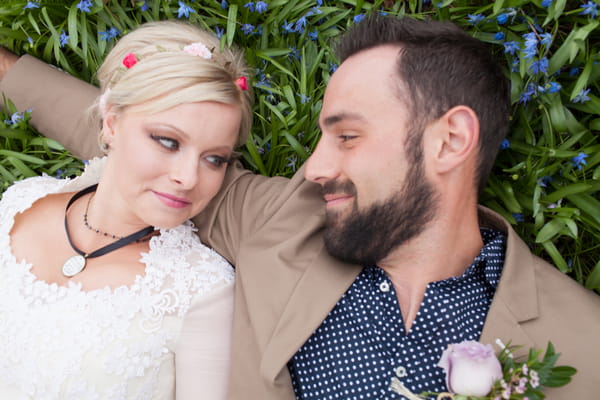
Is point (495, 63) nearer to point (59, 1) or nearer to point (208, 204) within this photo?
point (208, 204)

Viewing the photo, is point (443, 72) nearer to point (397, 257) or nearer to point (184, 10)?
point (397, 257)

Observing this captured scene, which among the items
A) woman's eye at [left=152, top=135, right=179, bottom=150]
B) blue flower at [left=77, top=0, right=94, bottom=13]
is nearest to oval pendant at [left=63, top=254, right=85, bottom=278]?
woman's eye at [left=152, top=135, right=179, bottom=150]

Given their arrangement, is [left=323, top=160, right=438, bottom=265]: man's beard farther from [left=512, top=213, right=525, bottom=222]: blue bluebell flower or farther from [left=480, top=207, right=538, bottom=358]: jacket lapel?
[left=512, top=213, right=525, bottom=222]: blue bluebell flower

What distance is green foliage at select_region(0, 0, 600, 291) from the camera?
232cm

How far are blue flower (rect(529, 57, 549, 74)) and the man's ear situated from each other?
56 cm

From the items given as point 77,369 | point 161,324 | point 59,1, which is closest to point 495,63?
point 161,324

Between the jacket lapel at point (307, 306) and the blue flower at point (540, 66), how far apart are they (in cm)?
130

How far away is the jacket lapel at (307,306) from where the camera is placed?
2.08m

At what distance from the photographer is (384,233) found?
2.09m

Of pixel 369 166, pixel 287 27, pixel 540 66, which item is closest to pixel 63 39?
pixel 287 27

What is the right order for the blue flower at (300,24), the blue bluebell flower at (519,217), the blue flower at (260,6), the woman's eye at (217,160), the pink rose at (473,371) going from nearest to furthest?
the pink rose at (473,371)
the woman's eye at (217,160)
the blue bluebell flower at (519,217)
the blue flower at (260,6)
the blue flower at (300,24)

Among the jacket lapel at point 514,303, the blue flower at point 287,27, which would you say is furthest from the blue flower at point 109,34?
the jacket lapel at point 514,303

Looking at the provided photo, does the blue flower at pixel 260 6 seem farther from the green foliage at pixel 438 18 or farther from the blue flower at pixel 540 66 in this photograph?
the blue flower at pixel 540 66

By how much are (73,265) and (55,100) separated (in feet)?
4.08
